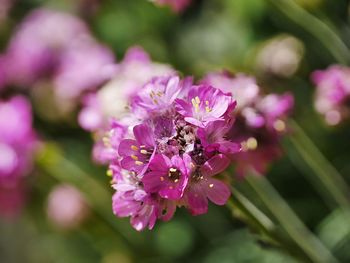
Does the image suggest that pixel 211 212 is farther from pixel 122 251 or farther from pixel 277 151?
pixel 277 151

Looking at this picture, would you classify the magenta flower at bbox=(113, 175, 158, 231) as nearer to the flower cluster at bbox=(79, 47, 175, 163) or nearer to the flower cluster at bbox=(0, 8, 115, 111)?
the flower cluster at bbox=(79, 47, 175, 163)

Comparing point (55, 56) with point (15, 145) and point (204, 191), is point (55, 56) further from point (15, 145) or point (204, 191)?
point (204, 191)

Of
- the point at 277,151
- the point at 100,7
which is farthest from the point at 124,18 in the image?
the point at 277,151

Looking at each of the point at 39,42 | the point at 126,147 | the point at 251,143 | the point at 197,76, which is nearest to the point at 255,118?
the point at 251,143

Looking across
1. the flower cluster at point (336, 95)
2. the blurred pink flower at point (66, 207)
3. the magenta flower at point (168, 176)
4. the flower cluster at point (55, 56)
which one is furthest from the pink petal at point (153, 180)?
the blurred pink flower at point (66, 207)

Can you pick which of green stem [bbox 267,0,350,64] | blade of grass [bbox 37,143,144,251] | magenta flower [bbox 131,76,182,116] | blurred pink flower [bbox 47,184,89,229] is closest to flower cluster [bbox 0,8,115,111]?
blade of grass [bbox 37,143,144,251]

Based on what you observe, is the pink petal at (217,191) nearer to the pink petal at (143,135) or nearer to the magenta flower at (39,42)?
the pink petal at (143,135)
